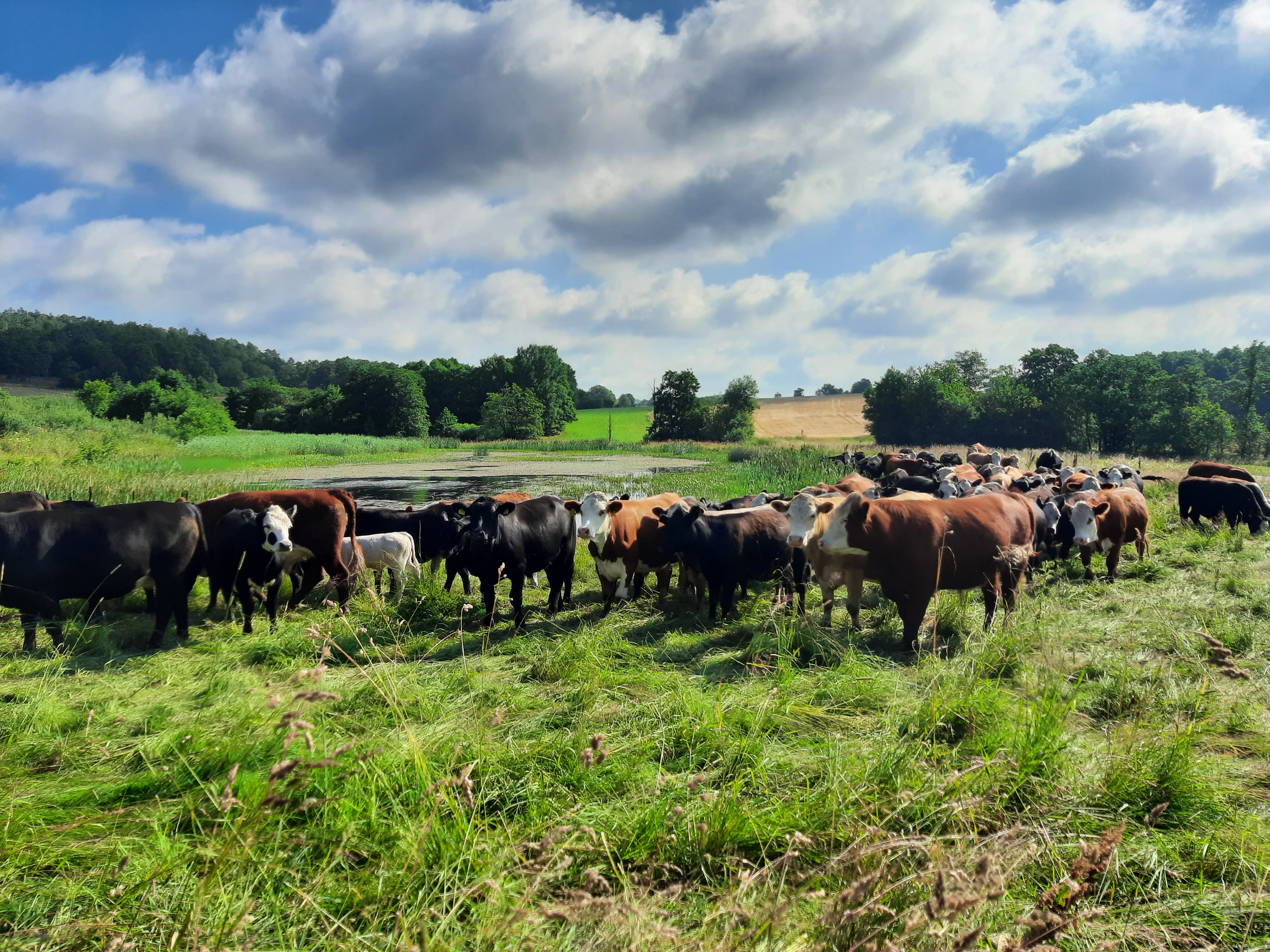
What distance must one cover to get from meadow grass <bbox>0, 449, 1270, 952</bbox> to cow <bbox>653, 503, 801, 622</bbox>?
2.04 meters

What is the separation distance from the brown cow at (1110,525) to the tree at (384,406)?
7561 centimetres

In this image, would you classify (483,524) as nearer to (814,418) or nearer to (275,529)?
(275,529)

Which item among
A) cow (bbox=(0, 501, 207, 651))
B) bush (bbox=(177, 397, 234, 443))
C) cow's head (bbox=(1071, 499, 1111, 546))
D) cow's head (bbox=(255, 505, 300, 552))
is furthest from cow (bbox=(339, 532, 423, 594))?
bush (bbox=(177, 397, 234, 443))

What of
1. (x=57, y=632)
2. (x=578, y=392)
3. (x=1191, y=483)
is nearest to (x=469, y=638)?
(x=57, y=632)

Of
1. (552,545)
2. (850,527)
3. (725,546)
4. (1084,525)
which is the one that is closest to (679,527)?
(725,546)

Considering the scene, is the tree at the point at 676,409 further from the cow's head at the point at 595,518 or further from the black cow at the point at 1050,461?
the cow's head at the point at 595,518

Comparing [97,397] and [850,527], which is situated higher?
[97,397]

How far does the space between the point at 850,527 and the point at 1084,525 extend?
220 inches

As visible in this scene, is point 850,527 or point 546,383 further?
point 546,383

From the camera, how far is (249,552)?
7500mm

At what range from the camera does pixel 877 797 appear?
9.89 ft

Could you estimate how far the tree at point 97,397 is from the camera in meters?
75.1

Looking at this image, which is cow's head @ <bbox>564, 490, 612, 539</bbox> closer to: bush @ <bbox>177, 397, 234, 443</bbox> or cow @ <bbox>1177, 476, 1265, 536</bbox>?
cow @ <bbox>1177, 476, 1265, 536</bbox>

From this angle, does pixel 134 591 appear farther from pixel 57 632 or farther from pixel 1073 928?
pixel 1073 928
